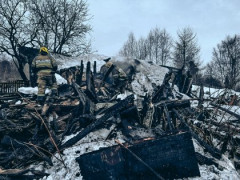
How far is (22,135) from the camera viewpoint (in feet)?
15.0

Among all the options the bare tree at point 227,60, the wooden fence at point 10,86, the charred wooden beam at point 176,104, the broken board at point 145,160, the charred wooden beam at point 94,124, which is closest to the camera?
the broken board at point 145,160

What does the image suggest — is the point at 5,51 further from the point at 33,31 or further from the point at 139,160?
the point at 139,160

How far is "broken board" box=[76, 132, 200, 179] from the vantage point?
2781 mm

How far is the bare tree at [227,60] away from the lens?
29394mm

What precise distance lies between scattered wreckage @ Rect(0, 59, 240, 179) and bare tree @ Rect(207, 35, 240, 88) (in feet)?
93.1

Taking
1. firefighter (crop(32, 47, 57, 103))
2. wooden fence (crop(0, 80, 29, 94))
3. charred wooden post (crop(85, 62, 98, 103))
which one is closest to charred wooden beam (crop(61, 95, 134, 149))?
charred wooden post (crop(85, 62, 98, 103))

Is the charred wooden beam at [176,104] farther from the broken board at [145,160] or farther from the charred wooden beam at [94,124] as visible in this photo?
the broken board at [145,160]

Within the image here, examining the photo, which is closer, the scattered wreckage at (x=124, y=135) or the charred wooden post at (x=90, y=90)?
the scattered wreckage at (x=124, y=135)

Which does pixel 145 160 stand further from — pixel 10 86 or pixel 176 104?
pixel 10 86

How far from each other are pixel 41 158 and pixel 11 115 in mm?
2306

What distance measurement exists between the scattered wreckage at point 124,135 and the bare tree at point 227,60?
93.1 feet

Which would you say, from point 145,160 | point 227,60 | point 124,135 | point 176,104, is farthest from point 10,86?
point 227,60

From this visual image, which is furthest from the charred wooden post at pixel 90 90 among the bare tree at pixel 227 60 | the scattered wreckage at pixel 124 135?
the bare tree at pixel 227 60

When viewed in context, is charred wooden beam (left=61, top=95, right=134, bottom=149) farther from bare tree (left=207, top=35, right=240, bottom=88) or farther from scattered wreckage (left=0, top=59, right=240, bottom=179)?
bare tree (left=207, top=35, right=240, bottom=88)
